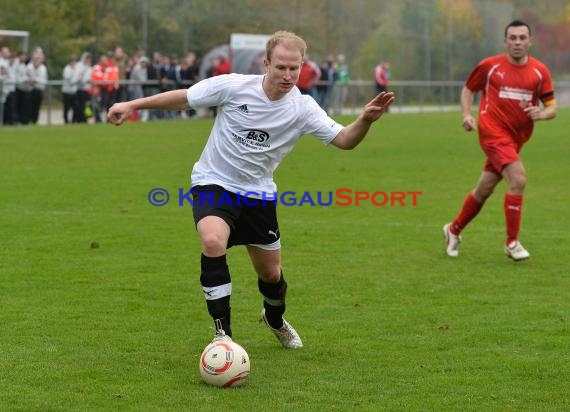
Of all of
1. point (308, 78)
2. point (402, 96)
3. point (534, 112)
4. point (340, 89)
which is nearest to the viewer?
point (534, 112)

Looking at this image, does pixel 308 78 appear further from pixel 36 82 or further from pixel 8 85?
pixel 8 85

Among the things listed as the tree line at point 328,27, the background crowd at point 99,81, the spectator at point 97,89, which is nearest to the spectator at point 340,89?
the background crowd at point 99,81

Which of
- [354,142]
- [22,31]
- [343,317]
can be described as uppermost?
[354,142]

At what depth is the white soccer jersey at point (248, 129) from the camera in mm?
6633

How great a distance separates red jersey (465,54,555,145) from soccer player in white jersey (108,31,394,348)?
4.13m

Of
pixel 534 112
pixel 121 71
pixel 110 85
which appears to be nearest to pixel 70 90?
pixel 110 85

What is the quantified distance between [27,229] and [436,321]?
19.0ft

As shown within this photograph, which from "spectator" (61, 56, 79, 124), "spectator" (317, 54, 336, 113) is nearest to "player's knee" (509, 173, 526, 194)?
"spectator" (61, 56, 79, 124)

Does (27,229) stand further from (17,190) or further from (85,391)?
(85,391)

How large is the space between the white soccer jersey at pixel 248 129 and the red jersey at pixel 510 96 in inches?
163

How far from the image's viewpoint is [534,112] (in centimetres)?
1025

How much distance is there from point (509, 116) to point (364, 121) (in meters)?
4.41

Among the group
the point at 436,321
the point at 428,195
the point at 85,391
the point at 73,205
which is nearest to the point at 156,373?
the point at 85,391

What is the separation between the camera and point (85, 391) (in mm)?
5867
